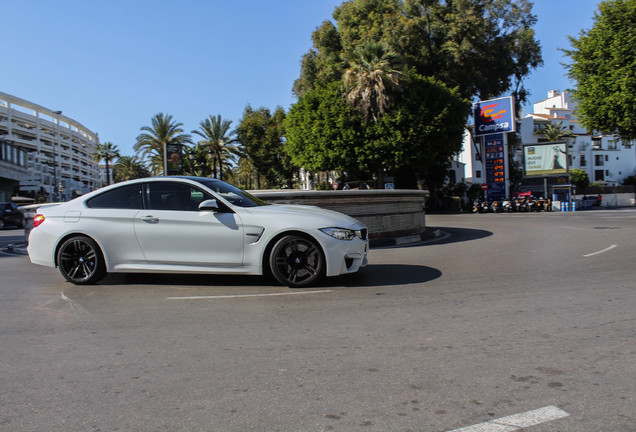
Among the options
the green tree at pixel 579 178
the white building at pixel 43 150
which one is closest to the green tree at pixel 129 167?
the white building at pixel 43 150

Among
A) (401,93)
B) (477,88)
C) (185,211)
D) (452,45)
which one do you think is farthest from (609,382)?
(477,88)

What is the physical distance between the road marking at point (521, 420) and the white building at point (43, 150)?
58968mm

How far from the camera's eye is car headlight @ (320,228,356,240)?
624cm

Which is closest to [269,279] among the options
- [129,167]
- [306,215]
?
[306,215]

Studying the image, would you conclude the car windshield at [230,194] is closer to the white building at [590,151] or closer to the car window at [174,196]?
the car window at [174,196]

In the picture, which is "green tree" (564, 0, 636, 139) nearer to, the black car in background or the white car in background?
the white car in background

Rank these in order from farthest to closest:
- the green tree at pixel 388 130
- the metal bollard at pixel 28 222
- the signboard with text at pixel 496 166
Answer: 1. the signboard with text at pixel 496 166
2. the green tree at pixel 388 130
3. the metal bollard at pixel 28 222

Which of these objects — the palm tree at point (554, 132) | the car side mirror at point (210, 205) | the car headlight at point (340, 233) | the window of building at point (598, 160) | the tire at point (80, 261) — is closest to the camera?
the car headlight at point (340, 233)

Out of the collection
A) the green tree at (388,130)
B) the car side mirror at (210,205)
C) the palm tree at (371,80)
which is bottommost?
the car side mirror at (210,205)

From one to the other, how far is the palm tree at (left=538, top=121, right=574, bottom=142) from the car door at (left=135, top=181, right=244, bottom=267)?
7697cm

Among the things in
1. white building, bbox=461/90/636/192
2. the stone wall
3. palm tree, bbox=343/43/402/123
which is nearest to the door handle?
the stone wall

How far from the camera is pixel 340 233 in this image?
20.7ft

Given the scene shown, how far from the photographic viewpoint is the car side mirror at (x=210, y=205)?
6363 mm

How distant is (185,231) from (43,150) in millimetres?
110259
